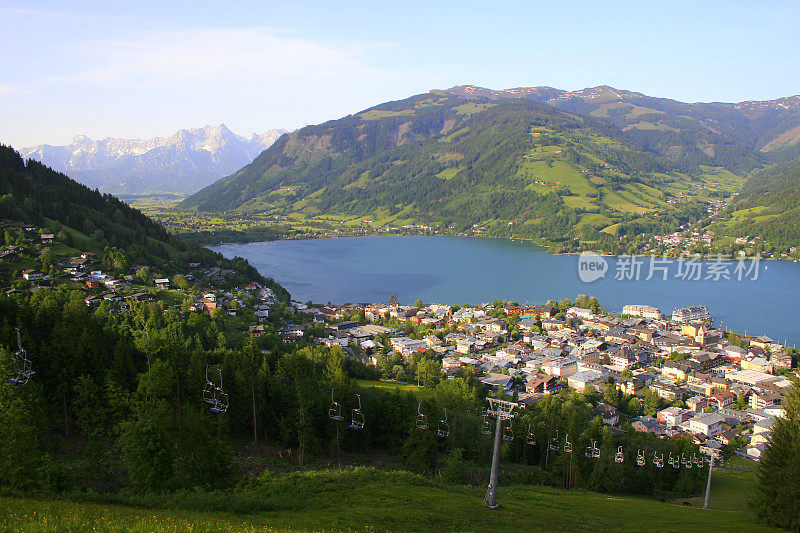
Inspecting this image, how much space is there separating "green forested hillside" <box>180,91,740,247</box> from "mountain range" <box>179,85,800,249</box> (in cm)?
41

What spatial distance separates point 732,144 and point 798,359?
189720mm

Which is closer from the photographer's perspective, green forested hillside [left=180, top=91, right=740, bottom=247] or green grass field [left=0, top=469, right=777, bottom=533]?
green grass field [left=0, top=469, right=777, bottom=533]

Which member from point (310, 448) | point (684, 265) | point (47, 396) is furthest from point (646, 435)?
point (684, 265)

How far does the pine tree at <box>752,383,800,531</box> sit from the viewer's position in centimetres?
1127

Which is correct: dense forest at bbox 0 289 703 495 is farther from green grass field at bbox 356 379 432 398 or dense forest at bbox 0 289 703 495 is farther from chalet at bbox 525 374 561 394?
chalet at bbox 525 374 561 394

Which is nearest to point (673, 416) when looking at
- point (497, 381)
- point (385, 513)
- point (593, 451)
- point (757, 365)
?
point (497, 381)

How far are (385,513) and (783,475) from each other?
29.2ft

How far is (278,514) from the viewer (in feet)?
32.1

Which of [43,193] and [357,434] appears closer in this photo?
[357,434]

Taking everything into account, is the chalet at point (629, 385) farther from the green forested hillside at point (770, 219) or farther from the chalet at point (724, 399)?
the green forested hillside at point (770, 219)

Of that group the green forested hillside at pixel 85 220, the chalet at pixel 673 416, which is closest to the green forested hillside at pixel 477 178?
the chalet at pixel 673 416

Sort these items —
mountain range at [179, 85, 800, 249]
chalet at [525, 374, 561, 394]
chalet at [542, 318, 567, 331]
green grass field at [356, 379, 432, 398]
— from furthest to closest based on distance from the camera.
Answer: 1. mountain range at [179, 85, 800, 249]
2. chalet at [542, 318, 567, 331]
3. chalet at [525, 374, 561, 394]
4. green grass field at [356, 379, 432, 398]

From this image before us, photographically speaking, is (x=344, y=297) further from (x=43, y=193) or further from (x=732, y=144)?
(x=732, y=144)

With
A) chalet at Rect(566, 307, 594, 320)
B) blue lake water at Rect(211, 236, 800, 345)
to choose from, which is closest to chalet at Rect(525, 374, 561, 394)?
chalet at Rect(566, 307, 594, 320)
